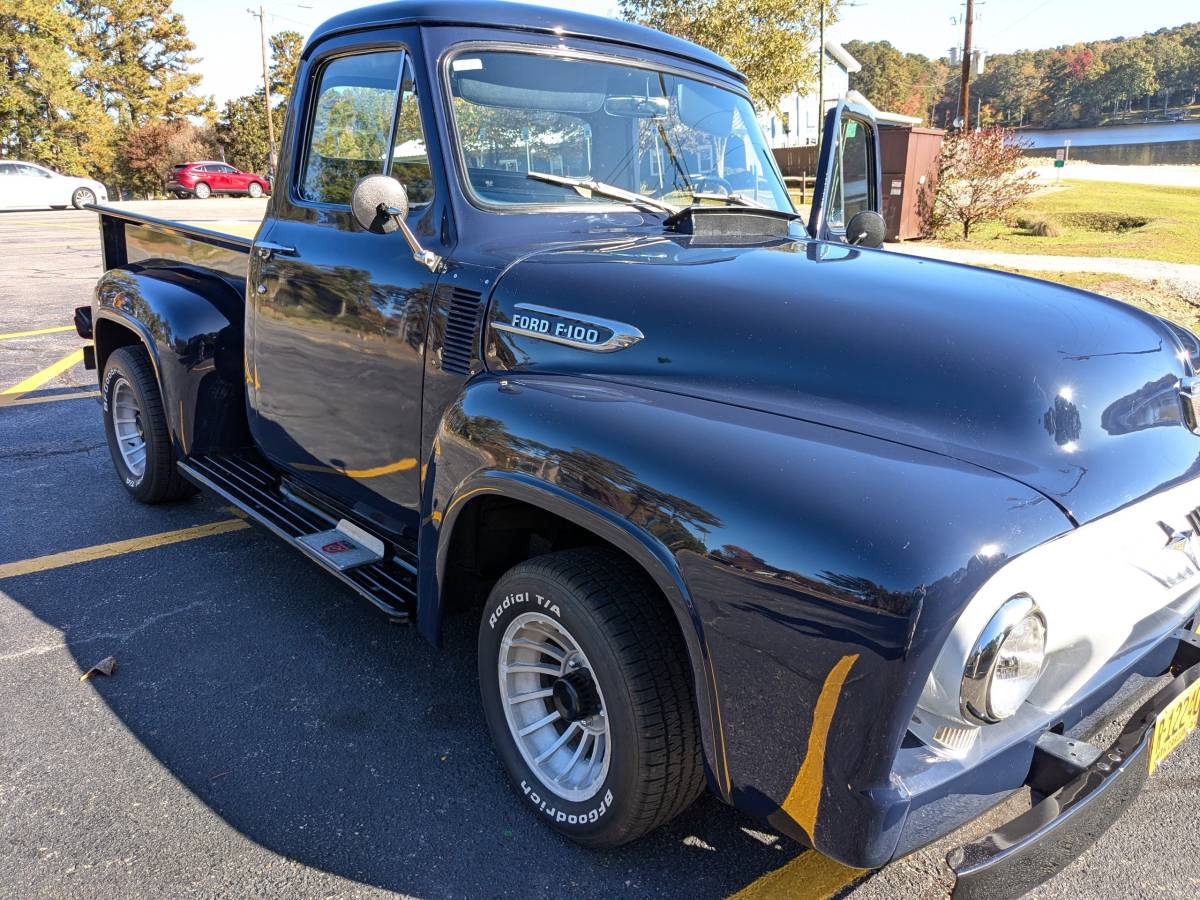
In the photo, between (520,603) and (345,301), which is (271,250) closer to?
(345,301)

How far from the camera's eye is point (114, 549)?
14.2 ft

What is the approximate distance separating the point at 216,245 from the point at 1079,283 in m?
10.1

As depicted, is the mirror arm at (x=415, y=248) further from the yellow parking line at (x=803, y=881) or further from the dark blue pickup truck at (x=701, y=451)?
the yellow parking line at (x=803, y=881)

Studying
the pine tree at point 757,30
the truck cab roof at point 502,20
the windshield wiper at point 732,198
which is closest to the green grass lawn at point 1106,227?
the pine tree at point 757,30

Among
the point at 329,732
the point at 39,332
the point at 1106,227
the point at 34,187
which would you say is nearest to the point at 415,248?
the point at 329,732

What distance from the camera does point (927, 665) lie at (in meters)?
1.63

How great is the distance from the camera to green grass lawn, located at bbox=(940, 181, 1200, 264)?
15.3 m

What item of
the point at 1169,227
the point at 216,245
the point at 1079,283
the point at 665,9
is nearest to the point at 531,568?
the point at 216,245

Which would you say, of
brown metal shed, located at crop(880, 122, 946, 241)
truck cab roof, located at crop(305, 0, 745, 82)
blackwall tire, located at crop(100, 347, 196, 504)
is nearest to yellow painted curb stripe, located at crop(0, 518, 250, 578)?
blackwall tire, located at crop(100, 347, 196, 504)

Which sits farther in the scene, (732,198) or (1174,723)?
(732,198)

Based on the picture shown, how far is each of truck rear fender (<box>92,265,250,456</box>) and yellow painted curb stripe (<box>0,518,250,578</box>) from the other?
0.46m

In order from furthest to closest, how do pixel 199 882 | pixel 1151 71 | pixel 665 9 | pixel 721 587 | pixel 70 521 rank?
pixel 1151 71 → pixel 665 9 → pixel 70 521 → pixel 199 882 → pixel 721 587

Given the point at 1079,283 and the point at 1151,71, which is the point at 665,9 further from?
the point at 1151,71

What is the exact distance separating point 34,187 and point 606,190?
1299 inches
